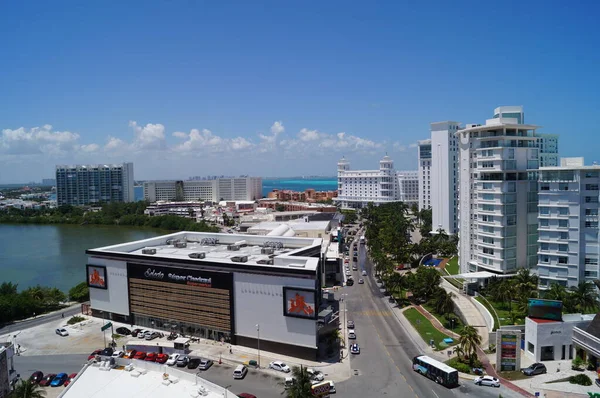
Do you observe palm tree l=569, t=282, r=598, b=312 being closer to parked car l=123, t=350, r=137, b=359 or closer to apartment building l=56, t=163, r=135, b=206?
parked car l=123, t=350, r=137, b=359

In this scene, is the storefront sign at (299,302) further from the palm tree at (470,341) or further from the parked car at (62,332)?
the parked car at (62,332)

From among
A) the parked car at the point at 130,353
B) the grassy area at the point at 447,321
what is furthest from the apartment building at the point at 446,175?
the parked car at the point at 130,353

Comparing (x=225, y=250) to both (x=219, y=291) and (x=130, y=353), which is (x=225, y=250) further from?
(x=130, y=353)

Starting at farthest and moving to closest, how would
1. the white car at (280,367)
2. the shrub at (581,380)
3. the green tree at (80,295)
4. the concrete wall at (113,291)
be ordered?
the green tree at (80,295) → the concrete wall at (113,291) → the white car at (280,367) → the shrub at (581,380)

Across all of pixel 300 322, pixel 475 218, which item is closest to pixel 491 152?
pixel 475 218

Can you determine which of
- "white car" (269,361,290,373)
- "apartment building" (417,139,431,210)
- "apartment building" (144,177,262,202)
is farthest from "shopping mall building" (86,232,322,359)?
"apartment building" (144,177,262,202)

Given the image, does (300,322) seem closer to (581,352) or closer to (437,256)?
(581,352)
